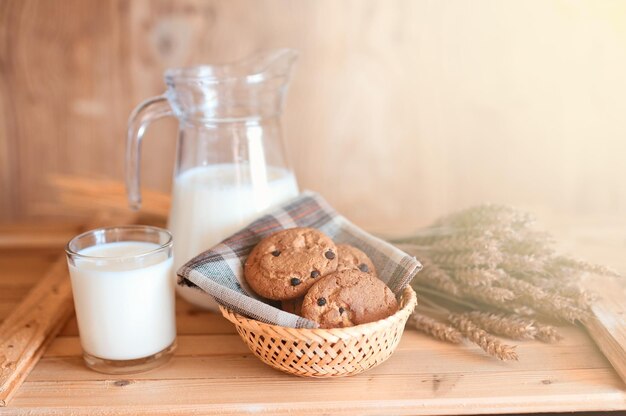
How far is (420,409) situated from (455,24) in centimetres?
74

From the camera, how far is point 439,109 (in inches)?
47.4

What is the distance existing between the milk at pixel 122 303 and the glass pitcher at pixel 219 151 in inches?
4.5

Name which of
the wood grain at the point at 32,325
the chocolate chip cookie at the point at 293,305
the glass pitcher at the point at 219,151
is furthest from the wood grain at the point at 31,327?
the chocolate chip cookie at the point at 293,305

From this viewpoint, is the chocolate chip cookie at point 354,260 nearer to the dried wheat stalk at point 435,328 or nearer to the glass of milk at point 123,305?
the dried wheat stalk at point 435,328

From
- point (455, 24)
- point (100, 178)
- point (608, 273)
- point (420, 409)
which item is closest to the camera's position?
point (420, 409)

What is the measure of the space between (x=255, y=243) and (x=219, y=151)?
0.48 feet

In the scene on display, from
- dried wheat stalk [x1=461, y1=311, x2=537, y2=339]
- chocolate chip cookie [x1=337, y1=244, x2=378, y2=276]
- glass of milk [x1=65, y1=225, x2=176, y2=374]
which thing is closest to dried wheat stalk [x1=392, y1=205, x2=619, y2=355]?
dried wheat stalk [x1=461, y1=311, x2=537, y2=339]

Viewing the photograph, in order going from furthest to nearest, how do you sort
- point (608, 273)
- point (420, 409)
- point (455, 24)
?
Answer: 1. point (455, 24)
2. point (608, 273)
3. point (420, 409)

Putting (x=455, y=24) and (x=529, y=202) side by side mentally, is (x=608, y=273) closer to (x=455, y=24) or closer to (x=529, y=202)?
(x=529, y=202)

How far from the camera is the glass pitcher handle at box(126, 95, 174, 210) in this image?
87 centimetres

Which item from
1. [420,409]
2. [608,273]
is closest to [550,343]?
[608,273]

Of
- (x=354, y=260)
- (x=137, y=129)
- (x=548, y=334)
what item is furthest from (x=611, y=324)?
(x=137, y=129)

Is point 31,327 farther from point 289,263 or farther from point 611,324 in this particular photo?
point 611,324

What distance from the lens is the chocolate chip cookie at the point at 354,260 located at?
736 mm
